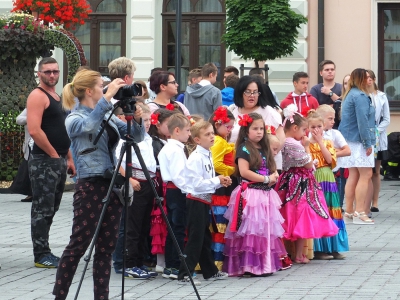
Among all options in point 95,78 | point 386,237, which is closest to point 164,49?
point 386,237

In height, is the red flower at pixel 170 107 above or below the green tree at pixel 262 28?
below

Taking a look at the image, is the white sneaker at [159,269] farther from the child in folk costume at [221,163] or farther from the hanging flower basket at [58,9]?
the hanging flower basket at [58,9]

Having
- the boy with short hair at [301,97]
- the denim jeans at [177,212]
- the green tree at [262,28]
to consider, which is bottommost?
the denim jeans at [177,212]

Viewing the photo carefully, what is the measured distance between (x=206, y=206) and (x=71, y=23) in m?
11.8

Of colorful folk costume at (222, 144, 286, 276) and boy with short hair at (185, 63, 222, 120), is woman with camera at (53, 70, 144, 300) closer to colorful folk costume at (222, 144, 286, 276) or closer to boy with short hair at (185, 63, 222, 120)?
colorful folk costume at (222, 144, 286, 276)

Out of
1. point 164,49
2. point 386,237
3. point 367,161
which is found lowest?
point 386,237

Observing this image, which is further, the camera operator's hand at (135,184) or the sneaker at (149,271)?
the sneaker at (149,271)

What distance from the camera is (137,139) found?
7.61 meters

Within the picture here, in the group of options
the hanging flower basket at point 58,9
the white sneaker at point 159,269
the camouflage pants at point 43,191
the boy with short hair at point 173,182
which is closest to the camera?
the boy with short hair at point 173,182

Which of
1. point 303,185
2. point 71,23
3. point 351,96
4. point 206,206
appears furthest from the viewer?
point 71,23

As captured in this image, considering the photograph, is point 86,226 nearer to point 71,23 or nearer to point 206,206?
point 206,206

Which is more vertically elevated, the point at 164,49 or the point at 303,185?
the point at 164,49

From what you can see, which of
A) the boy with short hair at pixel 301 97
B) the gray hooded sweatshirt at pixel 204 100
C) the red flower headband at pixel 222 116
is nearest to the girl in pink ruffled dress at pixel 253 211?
the red flower headband at pixel 222 116

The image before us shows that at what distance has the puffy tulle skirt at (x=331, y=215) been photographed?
10539mm
